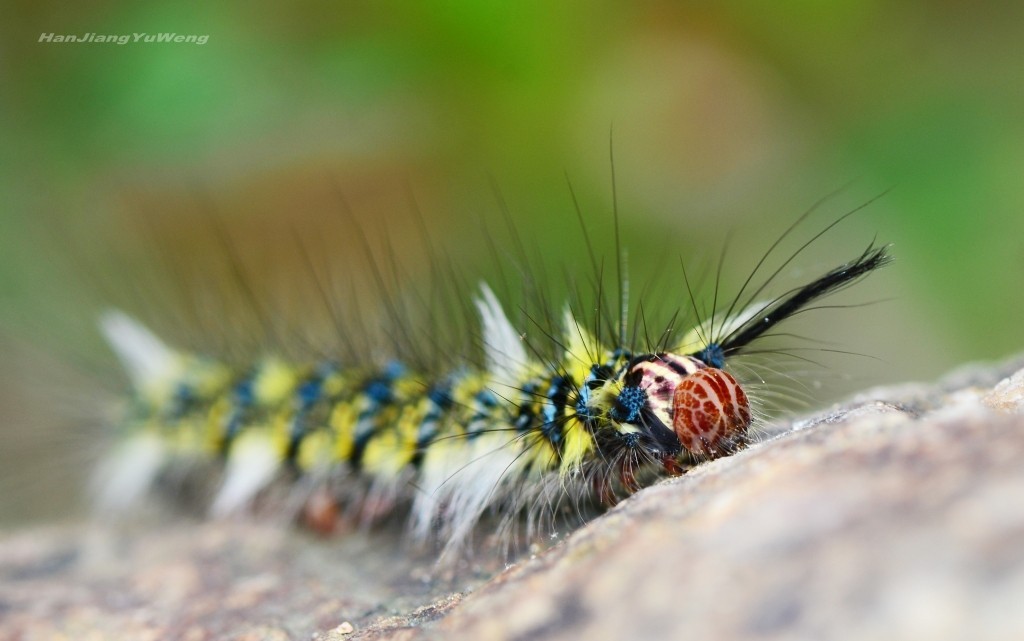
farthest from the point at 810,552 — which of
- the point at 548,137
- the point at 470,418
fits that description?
the point at 548,137

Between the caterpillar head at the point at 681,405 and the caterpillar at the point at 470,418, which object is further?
the caterpillar at the point at 470,418

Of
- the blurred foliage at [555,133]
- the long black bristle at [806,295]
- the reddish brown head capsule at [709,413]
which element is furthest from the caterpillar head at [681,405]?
the blurred foliage at [555,133]

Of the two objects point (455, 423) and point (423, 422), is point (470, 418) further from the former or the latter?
point (423, 422)

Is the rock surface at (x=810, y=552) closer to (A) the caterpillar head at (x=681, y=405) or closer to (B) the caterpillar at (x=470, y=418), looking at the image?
(A) the caterpillar head at (x=681, y=405)

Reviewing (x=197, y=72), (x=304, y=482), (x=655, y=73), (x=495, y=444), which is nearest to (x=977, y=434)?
(x=495, y=444)

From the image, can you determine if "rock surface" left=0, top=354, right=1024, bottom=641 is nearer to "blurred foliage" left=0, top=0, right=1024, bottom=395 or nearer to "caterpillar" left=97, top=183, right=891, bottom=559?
"caterpillar" left=97, top=183, right=891, bottom=559

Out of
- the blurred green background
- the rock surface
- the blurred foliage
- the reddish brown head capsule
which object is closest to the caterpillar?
the reddish brown head capsule

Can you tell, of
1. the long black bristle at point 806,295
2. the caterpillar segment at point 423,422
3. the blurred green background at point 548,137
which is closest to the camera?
the long black bristle at point 806,295

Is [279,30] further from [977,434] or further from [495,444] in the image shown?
[977,434]
